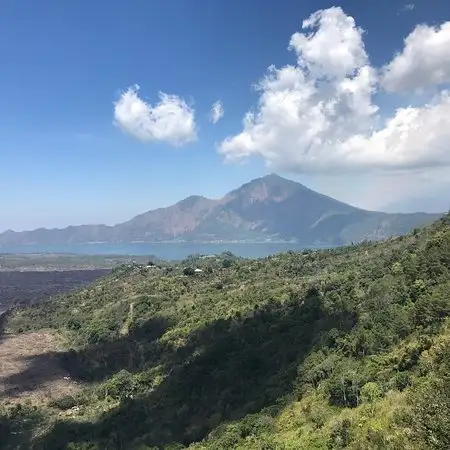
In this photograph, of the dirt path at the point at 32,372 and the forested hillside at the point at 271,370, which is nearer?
the forested hillside at the point at 271,370

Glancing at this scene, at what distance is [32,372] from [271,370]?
52.1 m

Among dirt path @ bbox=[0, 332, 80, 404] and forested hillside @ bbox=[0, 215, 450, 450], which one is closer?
forested hillside @ bbox=[0, 215, 450, 450]

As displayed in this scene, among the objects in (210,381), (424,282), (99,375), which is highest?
(424,282)

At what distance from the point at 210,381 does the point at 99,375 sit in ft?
116

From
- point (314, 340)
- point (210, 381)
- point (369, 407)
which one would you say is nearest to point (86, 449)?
point (210, 381)

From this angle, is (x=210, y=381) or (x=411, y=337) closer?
(x=411, y=337)

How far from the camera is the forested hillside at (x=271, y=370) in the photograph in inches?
1455

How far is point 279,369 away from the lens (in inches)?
2392

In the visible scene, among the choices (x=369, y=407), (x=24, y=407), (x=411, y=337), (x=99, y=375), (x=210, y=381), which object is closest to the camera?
(x=369, y=407)

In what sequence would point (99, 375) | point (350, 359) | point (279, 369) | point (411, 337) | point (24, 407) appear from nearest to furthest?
point (411, 337) < point (350, 359) < point (279, 369) < point (24, 407) < point (99, 375)

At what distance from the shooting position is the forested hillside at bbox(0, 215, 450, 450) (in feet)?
121

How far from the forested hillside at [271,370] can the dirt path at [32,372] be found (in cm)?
179

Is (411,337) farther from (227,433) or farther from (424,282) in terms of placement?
(227,433)

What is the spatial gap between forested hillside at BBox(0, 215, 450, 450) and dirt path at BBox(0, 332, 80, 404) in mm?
1788
